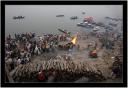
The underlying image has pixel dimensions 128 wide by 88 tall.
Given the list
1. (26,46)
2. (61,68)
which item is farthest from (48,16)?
(61,68)

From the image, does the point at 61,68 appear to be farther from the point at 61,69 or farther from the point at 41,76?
the point at 41,76

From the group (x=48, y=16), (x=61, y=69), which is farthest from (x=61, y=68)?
(x=48, y=16)

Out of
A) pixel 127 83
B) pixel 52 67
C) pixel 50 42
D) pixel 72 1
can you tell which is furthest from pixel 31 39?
pixel 127 83

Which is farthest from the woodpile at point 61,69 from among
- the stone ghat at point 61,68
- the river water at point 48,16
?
the river water at point 48,16

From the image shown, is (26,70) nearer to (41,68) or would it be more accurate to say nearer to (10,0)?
(41,68)

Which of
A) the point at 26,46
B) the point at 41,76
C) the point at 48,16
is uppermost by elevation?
the point at 48,16

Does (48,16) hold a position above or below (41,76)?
above

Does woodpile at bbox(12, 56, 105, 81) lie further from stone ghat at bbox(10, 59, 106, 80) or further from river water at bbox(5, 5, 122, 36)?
river water at bbox(5, 5, 122, 36)
